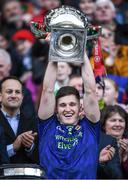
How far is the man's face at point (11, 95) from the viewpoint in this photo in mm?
10242

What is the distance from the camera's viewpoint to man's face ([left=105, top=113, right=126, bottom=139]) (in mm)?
10445

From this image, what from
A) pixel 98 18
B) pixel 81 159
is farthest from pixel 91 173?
pixel 98 18

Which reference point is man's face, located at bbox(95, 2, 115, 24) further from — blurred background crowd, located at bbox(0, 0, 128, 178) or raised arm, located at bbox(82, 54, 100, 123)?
raised arm, located at bbox(82, 54, 100, 123)

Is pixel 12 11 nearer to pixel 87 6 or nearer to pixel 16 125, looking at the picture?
pixel 87 6

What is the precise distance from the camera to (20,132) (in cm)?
1004

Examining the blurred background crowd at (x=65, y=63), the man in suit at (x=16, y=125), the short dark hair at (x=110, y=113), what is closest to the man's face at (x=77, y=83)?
the blurred background crowd at (x=65, y=63)

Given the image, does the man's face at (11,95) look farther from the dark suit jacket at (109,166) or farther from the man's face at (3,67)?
the man's face at (3,67)

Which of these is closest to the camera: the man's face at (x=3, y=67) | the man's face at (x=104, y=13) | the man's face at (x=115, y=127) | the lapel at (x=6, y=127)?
the lapel at (x=6, y=127)

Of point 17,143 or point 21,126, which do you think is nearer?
point 17,143

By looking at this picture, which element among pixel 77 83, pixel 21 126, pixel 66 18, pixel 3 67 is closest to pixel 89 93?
pixel 66 18

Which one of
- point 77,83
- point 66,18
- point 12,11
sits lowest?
point 77,83

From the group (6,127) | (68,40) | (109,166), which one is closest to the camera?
(68,40)

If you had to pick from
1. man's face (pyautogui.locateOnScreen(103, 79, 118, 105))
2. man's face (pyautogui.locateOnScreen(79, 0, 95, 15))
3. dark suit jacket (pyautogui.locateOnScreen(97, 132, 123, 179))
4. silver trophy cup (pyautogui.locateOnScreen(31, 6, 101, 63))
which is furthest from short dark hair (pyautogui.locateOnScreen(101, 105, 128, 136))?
man's face (pyautogui.locateOnScreen(79, 0, 95, 15))

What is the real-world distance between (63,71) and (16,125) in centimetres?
226
